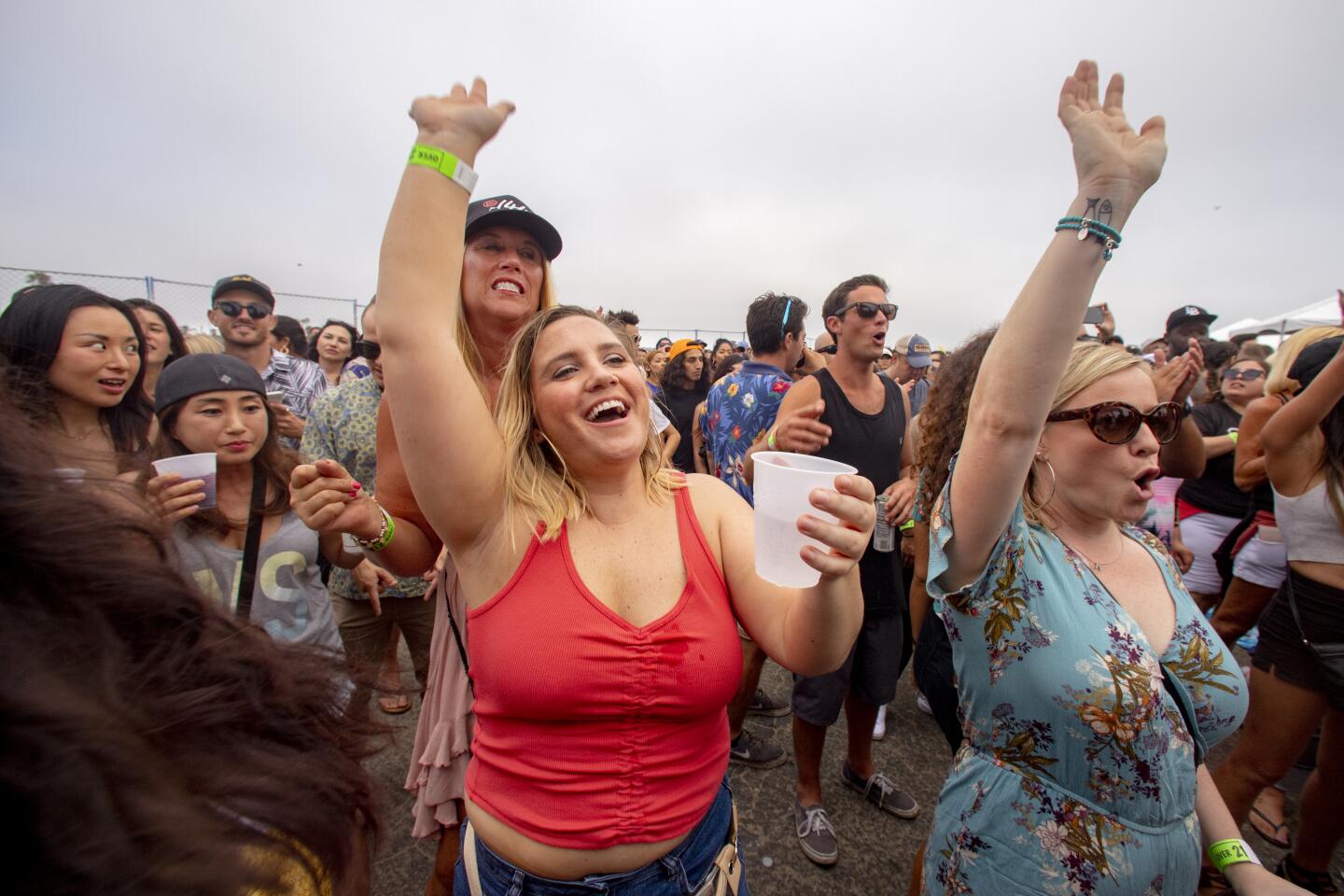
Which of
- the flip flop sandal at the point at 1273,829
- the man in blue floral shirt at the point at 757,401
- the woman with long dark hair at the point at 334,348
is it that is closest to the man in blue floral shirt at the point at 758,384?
the man in blue floral shirt at the point at 757,401

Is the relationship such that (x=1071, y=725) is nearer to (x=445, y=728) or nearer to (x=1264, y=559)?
(x=445, y=728)

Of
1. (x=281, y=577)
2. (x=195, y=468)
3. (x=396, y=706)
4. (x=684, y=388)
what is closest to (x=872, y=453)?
(x=281, y=577)

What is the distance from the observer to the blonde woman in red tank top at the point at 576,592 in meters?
1.11

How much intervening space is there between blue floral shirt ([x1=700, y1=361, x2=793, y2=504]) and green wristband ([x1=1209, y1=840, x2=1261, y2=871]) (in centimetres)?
234

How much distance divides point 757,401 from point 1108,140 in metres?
2.55

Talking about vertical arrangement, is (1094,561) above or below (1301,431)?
below

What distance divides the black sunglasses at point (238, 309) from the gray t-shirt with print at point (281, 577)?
2.95 m

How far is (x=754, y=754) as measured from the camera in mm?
3418

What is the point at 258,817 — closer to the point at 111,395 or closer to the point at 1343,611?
the point at 111,395

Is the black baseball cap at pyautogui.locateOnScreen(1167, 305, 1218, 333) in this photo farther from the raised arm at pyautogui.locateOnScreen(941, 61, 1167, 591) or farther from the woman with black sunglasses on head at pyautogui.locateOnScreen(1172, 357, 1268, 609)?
the raised arm at pyautogui.locateOnScreen(941, 61, 1167, 591)

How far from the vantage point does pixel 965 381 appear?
2080mm

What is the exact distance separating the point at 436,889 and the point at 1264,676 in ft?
12.1

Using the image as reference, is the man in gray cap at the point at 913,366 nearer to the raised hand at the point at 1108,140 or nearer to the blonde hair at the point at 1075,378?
the blonde hair at the point at 1075,378

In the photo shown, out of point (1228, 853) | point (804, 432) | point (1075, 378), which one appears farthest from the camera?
point (804, 432)
